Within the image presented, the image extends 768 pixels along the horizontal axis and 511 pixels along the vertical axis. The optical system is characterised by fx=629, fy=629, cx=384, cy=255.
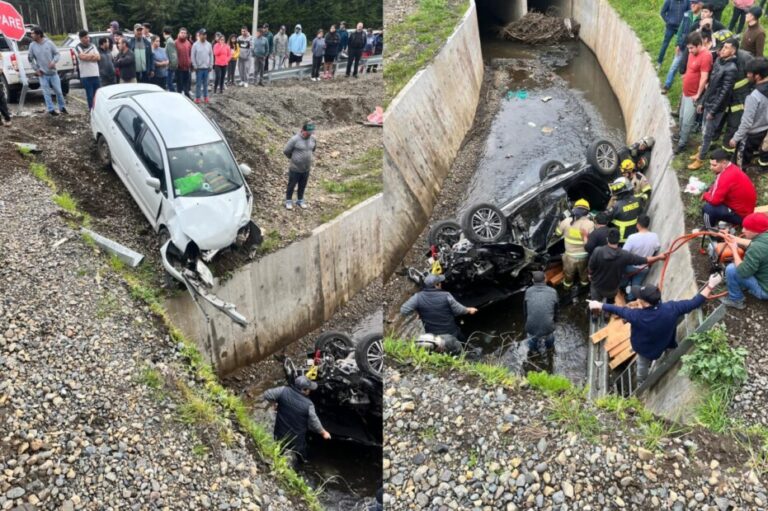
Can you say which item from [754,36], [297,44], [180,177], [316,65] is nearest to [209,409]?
[180,177]

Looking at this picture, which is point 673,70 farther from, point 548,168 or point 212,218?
point 212,218

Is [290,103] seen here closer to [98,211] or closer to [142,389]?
[98,211]

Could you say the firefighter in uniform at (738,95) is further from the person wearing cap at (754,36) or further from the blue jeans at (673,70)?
the blue jeans at (673,70)

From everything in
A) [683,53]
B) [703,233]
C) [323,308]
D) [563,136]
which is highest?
[683,53]

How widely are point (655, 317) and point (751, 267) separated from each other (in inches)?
43.6

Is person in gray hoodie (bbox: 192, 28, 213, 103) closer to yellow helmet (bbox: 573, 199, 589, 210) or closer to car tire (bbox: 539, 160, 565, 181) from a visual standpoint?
car tire (bbox: 539, 160, 565, 181)

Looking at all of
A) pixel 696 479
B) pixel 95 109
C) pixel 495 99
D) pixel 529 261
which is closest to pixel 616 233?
pixel 529 261

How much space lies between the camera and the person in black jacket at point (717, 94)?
859 centimetres

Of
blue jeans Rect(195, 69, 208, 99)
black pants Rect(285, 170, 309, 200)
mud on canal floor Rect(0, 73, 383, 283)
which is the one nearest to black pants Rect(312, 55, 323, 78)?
mud on canal floor Rect(0, 73, 383, 283)

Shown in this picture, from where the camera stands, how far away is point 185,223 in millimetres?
8570

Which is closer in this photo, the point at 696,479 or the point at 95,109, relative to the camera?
the point at 696,479

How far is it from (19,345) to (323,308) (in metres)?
5.54

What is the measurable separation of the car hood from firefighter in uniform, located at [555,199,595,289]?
15.8ft

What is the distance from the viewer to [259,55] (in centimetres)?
1541
